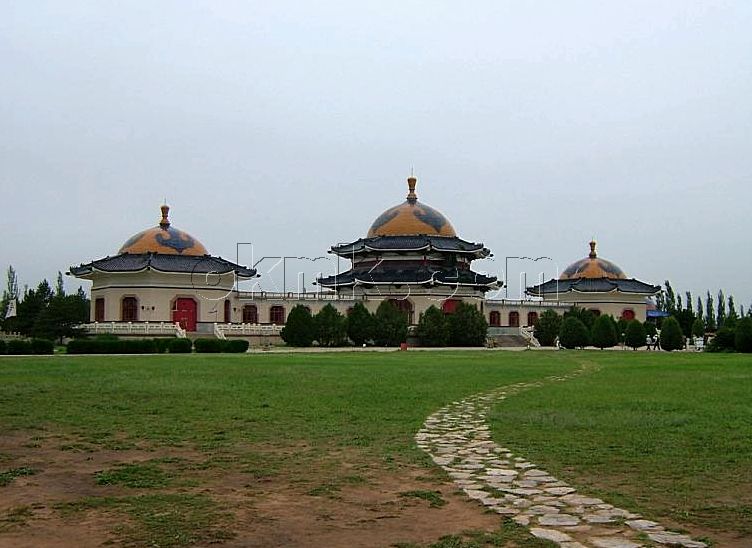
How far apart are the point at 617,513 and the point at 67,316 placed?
4759cm

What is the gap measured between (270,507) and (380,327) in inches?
1925

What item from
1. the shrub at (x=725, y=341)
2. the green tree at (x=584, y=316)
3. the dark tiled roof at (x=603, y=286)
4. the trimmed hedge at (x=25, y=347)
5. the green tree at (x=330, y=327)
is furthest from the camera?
the dark tiled roof at (x=603, y=286)

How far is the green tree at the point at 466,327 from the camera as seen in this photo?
5841 centimetres

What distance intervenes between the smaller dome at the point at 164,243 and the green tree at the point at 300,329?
10.7 meters

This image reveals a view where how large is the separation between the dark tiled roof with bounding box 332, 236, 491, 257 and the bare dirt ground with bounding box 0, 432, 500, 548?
56.0m

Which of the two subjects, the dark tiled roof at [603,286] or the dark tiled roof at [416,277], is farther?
the dark tiled roof at [603,286]

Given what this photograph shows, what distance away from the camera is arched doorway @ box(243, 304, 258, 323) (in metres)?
62.0

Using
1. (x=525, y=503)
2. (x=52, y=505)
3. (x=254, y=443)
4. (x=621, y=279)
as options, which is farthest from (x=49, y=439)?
(x=621, y=279)

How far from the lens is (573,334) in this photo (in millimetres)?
58875

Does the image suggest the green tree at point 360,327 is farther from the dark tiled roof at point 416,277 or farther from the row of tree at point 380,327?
the dark tiled roof at point 416,277

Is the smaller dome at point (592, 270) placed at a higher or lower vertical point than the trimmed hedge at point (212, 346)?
higher

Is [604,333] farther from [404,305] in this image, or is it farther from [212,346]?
[212,346]

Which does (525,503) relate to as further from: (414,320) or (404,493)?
(414,320)

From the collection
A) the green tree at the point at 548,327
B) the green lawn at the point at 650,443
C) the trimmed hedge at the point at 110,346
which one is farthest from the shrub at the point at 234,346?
the green tree at the point at 548,327
